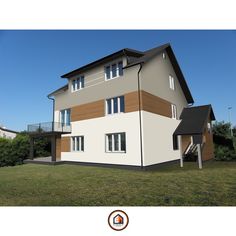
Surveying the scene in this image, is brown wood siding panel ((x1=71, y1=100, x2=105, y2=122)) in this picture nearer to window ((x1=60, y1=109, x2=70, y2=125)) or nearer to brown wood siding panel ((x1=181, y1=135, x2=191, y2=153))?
window ((x1=60, y1=109, x2=70, y2=125))

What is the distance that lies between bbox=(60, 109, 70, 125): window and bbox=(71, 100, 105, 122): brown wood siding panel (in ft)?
2.41

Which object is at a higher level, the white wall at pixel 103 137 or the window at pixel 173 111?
the window at pixel 173 111

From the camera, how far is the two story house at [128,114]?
348 inches

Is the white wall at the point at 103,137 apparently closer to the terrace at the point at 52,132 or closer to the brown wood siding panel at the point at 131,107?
the brown wood siding panel at the point at 131,107

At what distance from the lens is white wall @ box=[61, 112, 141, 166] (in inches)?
340

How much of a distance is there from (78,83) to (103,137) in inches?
168

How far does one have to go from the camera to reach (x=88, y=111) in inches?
433

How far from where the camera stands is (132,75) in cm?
911
